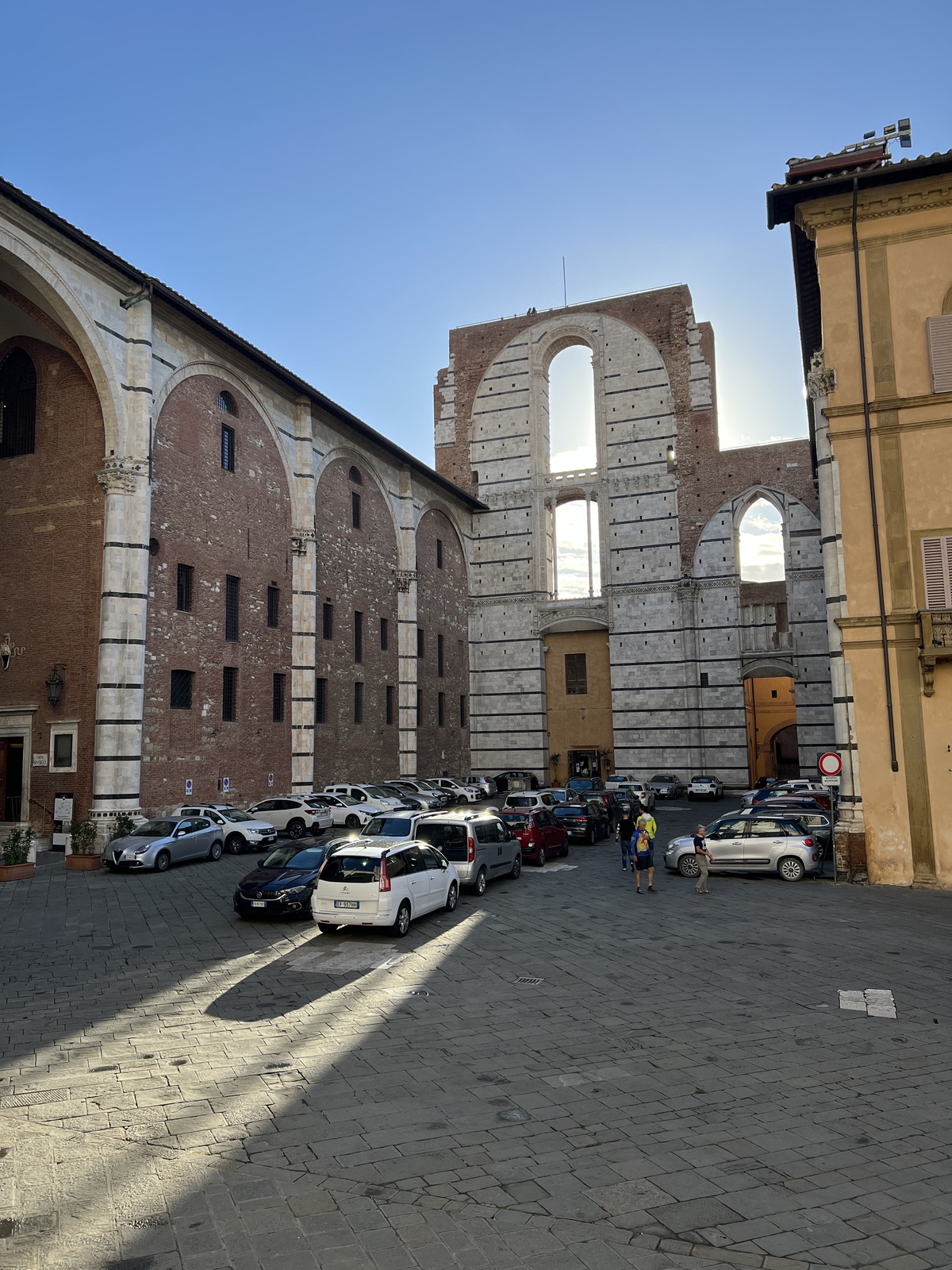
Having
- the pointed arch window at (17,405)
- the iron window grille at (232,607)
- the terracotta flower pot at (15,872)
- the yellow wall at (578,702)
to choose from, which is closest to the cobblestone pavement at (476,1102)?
the terracotta flower pot at (15,872)

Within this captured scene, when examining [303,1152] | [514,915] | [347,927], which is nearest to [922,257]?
[514,915]

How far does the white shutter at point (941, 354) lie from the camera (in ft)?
61.6

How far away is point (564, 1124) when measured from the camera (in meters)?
6.78

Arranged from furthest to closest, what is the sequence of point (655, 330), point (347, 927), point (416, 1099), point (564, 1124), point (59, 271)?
1. point (655, 330)
2. point (59, 271)
3. point (347, 927)
4. point (416, 1099)
5. point (564, 1124)

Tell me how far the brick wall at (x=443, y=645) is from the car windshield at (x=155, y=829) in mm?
21002

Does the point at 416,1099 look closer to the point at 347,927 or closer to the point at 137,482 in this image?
the point at 347,927

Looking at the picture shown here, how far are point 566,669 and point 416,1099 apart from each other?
4288 cm

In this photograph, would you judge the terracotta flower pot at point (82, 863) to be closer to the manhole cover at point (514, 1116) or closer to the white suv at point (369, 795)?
the white suv at point (369, 795)

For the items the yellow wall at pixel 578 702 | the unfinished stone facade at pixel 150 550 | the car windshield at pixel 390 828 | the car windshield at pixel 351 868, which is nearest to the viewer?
the car windshield at pixel 351 868

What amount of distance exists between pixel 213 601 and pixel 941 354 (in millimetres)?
22059

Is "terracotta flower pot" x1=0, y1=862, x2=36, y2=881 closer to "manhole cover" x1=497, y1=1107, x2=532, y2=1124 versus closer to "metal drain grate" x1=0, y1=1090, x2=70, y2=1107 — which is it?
"metal drain grate" x1=0, y1=1090, x2=70, y2=1107

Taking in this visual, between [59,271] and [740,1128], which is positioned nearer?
[740,1128]

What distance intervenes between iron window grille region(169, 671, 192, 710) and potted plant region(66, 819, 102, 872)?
14.9 feet

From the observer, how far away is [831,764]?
1844 centimetres
